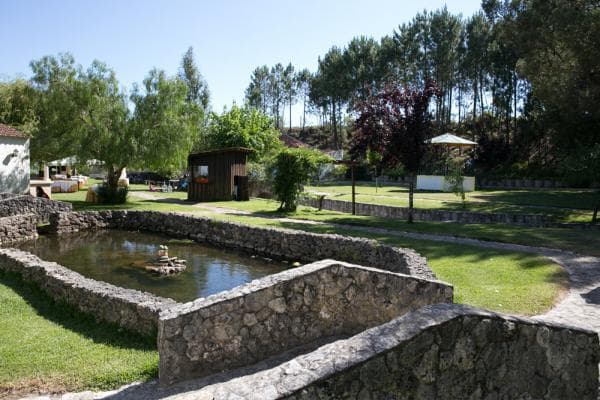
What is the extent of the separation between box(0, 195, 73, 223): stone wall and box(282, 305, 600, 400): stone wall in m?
20.3

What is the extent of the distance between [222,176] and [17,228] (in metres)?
12.4

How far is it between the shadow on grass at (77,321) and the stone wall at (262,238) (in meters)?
5.03

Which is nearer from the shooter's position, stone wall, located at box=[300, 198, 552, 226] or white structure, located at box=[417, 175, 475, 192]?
stone wall, located at box=[300, 198, 552, 226]

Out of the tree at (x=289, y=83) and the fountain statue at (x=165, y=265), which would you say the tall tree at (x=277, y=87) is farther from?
→ the fountain statue at (x=165, y=265)

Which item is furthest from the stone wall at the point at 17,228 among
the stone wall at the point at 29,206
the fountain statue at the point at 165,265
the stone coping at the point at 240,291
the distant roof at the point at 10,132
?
the stone coping at the point at 240,291

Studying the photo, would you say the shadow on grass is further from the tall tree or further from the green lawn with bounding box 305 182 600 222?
the tall tree

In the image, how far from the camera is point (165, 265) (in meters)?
13.5

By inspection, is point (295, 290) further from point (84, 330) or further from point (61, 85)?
point (61, 85)

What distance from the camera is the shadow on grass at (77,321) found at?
7.20 m

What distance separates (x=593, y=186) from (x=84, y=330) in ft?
Result: 102

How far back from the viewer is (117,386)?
19.1 ft

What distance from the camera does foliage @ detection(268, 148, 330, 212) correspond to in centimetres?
2258

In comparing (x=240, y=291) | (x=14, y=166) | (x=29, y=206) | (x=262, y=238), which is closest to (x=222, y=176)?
(x=29, y=206)

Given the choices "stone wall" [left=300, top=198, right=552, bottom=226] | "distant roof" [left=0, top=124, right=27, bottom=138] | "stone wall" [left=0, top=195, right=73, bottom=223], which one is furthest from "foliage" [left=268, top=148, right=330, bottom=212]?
"distant roof" [left=0, top=124, right=27, bottom=138]
